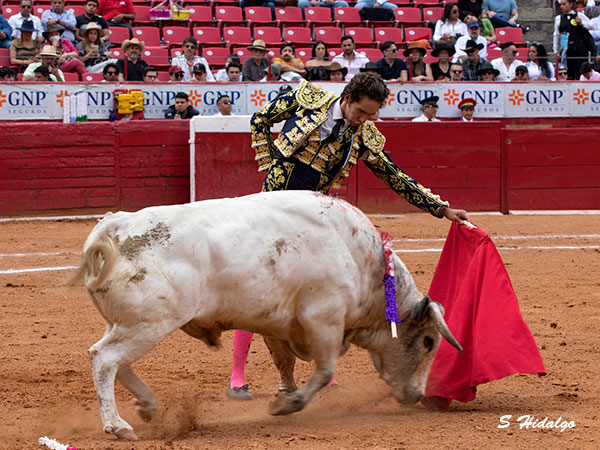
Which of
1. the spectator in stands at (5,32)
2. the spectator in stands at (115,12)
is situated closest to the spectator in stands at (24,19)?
the spectator in stands at (5,32)

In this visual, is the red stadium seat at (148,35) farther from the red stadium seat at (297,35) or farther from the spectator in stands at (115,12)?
the red stadium seat at (297,35)

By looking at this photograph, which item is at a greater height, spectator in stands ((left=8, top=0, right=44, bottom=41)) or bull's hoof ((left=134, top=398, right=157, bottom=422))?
spectator in stands ((left=8, top=0, right=44, bottom=41))

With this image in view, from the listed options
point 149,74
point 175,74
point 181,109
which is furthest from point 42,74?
point 181,109

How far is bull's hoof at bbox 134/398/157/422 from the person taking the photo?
3.42 meters

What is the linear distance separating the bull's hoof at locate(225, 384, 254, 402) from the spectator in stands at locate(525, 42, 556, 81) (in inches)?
371

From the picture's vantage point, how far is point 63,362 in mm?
4715

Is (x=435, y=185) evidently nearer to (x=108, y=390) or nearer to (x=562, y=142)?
(x=562, y=142)

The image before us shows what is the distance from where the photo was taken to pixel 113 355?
3.10 meters

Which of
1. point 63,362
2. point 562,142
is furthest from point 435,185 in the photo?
point 63,362

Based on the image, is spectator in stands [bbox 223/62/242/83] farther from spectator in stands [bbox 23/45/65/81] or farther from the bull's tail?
the bull's tail

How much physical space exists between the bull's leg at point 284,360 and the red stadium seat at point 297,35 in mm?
9603

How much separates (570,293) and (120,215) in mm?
3945

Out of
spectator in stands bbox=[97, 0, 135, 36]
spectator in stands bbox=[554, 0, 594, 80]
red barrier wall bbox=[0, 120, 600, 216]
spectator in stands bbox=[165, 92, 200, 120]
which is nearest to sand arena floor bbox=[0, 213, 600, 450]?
red barrier wall bbox=[0, 120, 600, 216]

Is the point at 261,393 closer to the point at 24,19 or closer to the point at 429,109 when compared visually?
the point at 429,109
